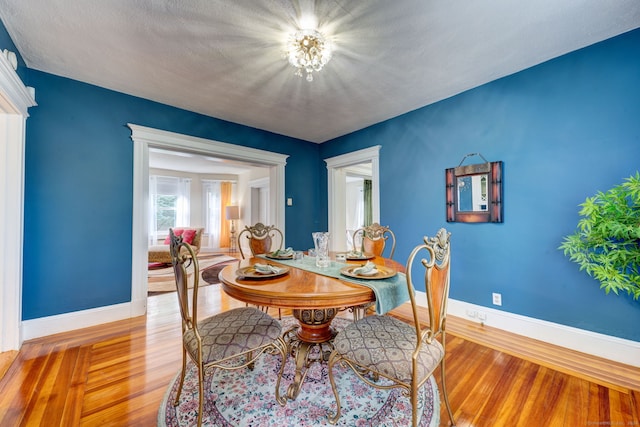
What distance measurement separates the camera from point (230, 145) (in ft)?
11.7

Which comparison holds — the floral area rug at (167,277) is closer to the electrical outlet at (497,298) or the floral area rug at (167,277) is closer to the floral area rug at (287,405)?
the floral area rug at (287,405)

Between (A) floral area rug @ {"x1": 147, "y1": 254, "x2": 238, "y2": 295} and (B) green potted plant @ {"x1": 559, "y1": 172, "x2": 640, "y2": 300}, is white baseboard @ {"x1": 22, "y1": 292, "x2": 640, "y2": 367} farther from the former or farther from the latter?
(A) floral area rug @ {"x1": 147, "y1": 254, "x2": 238, "y2": 295}

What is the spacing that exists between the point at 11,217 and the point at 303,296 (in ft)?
8.51

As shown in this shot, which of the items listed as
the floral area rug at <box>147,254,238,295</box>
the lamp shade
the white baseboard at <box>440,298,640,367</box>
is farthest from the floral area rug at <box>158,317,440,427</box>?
the lamp shade

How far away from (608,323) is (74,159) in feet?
16.0

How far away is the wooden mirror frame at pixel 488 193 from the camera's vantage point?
2531mm

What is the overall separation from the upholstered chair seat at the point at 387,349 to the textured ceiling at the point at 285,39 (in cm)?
195

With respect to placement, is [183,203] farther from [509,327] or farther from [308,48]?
[509,327]

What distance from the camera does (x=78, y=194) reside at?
2.58 m

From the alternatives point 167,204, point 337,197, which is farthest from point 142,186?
point 167,204

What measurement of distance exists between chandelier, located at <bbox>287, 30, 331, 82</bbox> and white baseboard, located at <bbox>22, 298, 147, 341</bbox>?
9.71ft

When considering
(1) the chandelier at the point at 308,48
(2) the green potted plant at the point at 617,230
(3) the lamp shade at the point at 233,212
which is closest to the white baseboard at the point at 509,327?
(2) the green potted plant at the point at 617,230

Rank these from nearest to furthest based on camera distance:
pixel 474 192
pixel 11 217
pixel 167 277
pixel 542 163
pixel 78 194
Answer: pixel 11 217 → pixel 542 163 → pixel 78 194 → pixel 474 192 → pixel 167 277

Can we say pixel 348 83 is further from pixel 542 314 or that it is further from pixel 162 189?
pixel 162 189
